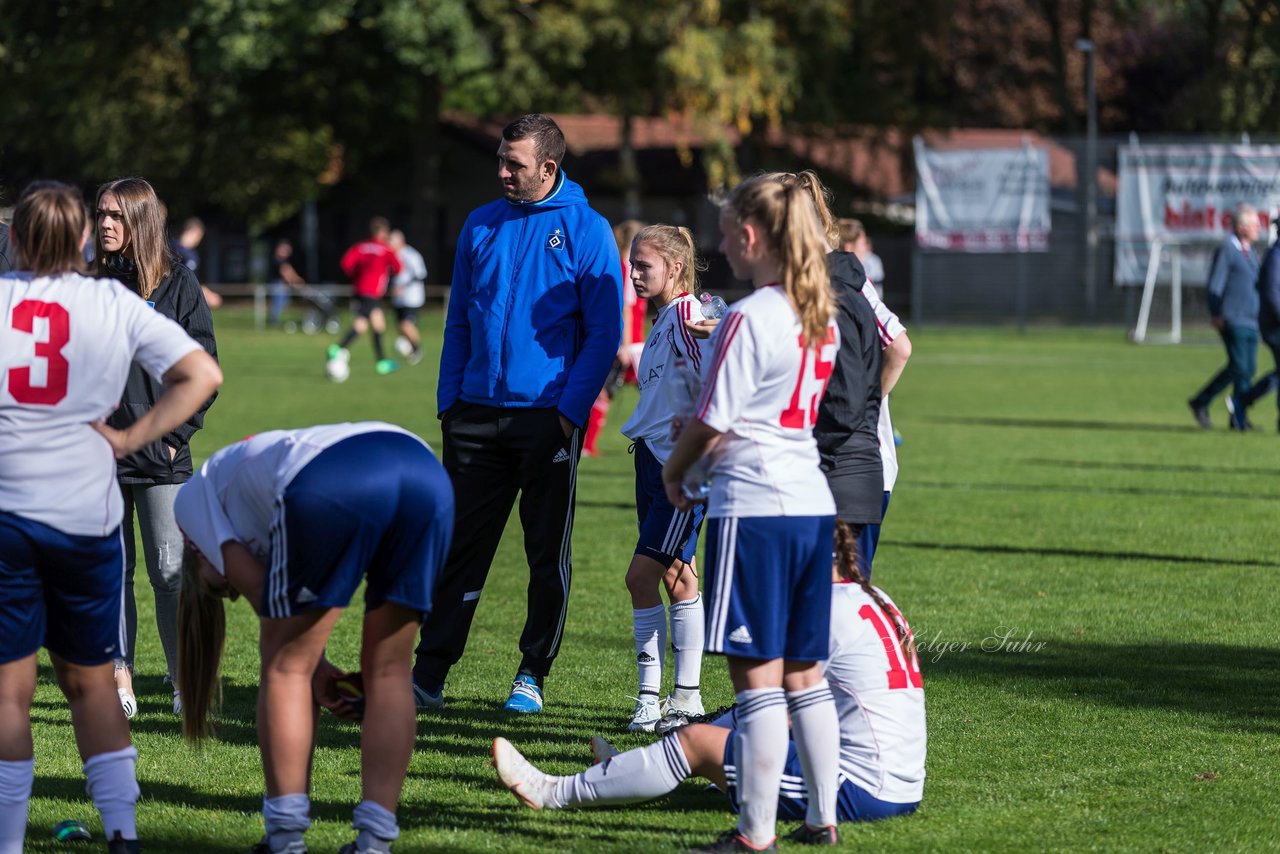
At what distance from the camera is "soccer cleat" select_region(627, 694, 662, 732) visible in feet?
19.7

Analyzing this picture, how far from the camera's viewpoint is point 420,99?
156 ft

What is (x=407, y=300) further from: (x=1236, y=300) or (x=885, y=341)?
(x=885, y=341)

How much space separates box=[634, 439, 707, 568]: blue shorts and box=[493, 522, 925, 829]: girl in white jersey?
136 cm

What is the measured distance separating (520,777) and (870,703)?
3.45ft

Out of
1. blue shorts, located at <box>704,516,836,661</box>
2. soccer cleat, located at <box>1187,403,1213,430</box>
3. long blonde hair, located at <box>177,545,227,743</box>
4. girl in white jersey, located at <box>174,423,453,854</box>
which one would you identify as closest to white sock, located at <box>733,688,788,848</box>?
blue shorts, located at <box>704,516,836,661</box>

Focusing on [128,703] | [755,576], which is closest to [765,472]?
[755,576]

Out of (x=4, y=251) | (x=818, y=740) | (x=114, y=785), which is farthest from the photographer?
(x=4, y=251)

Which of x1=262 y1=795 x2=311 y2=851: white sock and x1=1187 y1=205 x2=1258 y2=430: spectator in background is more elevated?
x1=1187 y1=205 x2=1258 y2=430: spectator in background

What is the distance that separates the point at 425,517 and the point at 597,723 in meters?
2.30

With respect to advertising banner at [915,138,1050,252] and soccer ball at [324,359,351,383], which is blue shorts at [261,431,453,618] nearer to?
soccer ball at [324,359,351,383]

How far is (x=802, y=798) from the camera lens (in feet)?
15.1

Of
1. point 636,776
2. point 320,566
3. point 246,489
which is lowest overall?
point 636,776

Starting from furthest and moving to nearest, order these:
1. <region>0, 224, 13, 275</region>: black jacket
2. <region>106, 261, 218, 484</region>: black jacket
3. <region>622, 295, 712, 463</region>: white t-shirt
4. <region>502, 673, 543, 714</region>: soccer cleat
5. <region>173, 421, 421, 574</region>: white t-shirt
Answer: <region>0, 224, 13, 275</region>: black jacket
<region>502, 673, 543, 714</region>: soccer cleat
<region>106, 261, 218, 484</region>: black jacket
<region>622, 295, 712, 463</region>: white t-shirt
<region>173, 421, 421, 574</region>: white t-shirt

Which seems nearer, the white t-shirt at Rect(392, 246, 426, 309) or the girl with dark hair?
the girl with dark hair
